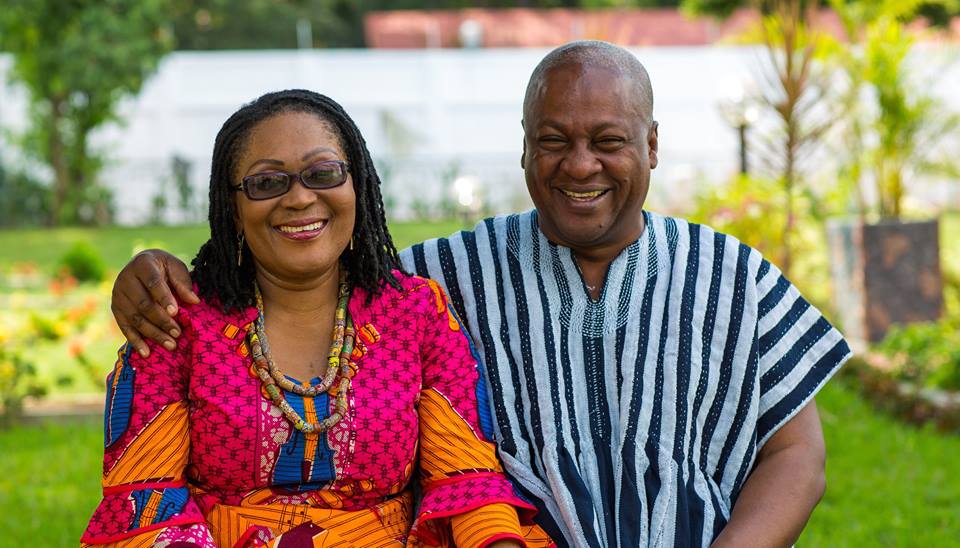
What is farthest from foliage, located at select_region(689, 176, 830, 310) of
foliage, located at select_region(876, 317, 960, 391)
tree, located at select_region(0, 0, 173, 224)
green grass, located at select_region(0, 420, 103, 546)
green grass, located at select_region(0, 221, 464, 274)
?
tree, located at select_region(0, 0, 173, 224)

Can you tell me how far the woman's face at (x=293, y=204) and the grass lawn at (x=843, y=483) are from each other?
7.99 feet

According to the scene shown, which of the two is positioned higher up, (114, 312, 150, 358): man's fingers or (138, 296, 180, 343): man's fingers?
(138, 296, 180, 343): man's fingers

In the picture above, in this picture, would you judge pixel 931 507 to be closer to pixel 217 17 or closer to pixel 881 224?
pixel 881 224

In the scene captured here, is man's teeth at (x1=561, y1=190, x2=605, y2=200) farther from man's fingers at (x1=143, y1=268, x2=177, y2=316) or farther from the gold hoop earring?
man's fingers at (x1=143, y1=268, x2=177, y2=316)

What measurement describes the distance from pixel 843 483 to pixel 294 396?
138 inches

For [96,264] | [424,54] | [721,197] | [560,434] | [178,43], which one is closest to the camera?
[560,434]

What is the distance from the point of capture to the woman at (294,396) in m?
2.73

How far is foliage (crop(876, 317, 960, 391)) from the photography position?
22.9 ft

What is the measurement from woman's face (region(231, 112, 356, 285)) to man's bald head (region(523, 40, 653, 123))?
22.8 inches

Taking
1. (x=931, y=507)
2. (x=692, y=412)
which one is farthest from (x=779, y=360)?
(x=931, y=507)

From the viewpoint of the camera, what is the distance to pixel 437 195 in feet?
64.1

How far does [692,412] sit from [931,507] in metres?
2.66

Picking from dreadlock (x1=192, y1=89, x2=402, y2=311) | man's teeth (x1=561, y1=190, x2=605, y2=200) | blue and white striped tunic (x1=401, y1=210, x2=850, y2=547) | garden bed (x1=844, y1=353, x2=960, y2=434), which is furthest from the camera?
garden bed (x1=844, y1=353, x2=960, y2=434)

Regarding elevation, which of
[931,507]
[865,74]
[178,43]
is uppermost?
[178,43]
